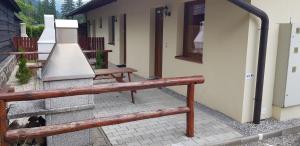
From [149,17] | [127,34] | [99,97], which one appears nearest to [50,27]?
[127,34]

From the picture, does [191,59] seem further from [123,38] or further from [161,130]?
[123,38]

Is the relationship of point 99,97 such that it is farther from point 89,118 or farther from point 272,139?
point 272,139

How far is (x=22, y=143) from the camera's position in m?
3.51

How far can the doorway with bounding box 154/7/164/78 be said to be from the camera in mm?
8141

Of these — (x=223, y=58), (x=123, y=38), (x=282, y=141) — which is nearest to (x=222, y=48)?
(x=223, y=58)

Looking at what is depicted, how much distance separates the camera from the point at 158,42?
841 centimetres

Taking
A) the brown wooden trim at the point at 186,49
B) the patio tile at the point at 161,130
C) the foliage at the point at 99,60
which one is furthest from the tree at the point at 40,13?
the patio tile at the point at 161,130

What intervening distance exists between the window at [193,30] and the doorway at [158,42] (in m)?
1.51

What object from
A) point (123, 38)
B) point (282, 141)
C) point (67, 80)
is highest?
point (123, 38)

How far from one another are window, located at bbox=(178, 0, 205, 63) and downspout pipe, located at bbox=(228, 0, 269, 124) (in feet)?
5.33

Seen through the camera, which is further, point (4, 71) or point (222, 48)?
point (4, 71)

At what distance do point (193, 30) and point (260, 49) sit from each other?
2.13 m

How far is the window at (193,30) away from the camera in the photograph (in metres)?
6.02

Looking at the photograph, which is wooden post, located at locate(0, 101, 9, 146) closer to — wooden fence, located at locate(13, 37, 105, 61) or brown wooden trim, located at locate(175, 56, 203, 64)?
brown wooden trim, located at locate(175, 56, 203, 64)
